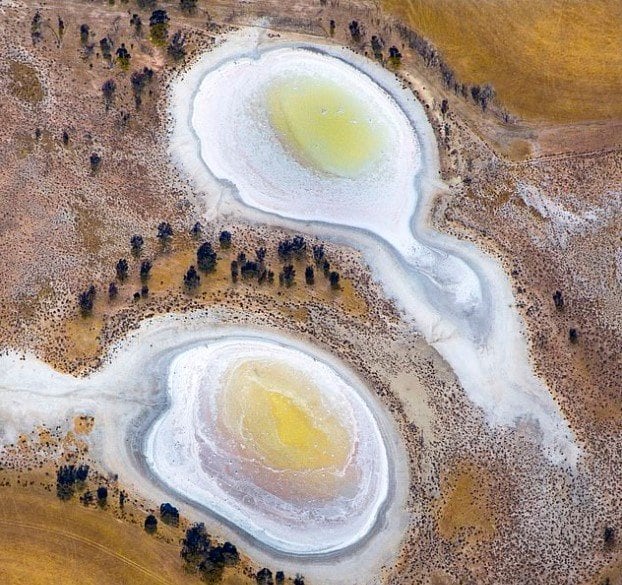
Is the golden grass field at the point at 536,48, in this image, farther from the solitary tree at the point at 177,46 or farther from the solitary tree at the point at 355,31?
the solitary tree at the point at 177,46

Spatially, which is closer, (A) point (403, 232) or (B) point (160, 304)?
(B) point (160, 304)

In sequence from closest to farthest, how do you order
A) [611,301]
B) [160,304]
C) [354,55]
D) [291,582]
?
[291,582]
[160,304]
[611,301]
[354,55]

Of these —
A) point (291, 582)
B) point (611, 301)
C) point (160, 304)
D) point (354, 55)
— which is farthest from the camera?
point (354, 55)

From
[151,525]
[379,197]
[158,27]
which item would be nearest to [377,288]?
[379,197]

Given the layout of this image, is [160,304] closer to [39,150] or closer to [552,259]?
[39,150]

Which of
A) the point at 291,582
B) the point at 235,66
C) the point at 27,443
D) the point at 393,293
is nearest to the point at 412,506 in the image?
the point at 291,582

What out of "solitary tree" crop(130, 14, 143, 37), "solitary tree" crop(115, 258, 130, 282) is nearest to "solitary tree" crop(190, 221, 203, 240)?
"solitary tree" crop(115, 258, 130, 282)

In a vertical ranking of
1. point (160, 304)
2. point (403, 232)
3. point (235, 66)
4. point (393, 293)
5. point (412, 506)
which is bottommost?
point (412, 506)

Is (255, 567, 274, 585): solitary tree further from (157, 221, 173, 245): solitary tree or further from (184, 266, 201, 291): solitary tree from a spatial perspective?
(157, 221, 173, 245): solitary tree
